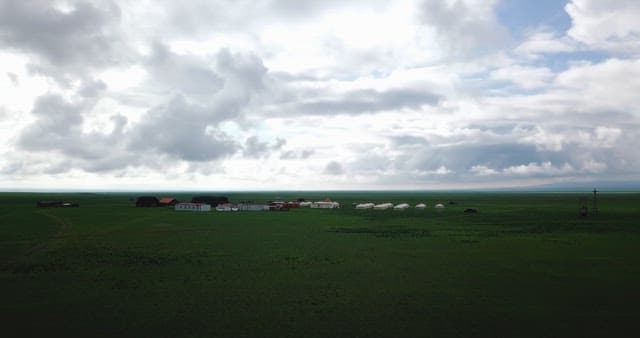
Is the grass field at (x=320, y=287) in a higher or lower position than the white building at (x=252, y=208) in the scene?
lower

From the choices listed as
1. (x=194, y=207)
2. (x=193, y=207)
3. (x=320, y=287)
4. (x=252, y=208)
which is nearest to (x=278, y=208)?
(x=252, y=208)

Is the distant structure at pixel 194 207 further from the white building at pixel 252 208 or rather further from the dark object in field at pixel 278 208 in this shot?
the dark object in field at pixel 278 208

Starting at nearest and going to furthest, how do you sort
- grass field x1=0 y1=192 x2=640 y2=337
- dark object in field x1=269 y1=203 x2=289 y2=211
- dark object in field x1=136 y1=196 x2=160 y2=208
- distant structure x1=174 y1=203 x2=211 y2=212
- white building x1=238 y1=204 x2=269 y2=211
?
grass field x1=0 y1=192 x2=640 y2=337, distant structure x1=174 y1=203 x2=211 y2=212, white building x1=238 y1=204 x2=269 y2=211, dark object in field x1=269 y1=203 x2=289 y2=211, dark object in field x1=136 y1=196 x2=160 y2=208

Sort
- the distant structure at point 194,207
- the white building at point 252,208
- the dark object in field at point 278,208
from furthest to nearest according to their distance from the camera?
1. the dark object in field at point 278,208
2. the white building at point 252,208
3. the distant structure at point 194,207

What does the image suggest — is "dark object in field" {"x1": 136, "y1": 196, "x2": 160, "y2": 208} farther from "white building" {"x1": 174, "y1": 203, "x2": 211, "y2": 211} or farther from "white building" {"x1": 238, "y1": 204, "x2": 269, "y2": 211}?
"white building" {"x1": 238, "y1": 204, "x2": 269, "y2": 211}

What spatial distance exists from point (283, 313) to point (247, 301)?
7.82 feet

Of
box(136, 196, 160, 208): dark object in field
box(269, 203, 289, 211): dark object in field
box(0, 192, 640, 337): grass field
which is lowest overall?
box(0, 192, 640, 337): grass field

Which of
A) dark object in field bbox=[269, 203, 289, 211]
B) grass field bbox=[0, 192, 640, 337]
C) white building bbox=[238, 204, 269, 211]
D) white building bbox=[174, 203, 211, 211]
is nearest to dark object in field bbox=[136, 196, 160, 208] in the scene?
white building bbox=[174, 203, 211, 211]

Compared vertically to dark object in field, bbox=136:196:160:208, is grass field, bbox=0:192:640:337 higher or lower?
lower

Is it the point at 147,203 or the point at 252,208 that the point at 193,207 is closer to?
the point at 252,208

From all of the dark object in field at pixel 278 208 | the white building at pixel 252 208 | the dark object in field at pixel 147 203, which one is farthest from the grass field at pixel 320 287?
the dark object in field at pixel 147 203

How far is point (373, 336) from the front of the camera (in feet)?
47.1

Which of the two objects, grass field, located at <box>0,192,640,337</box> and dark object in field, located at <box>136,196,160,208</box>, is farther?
dark object in field, located at <box>136,196,160,208</box>

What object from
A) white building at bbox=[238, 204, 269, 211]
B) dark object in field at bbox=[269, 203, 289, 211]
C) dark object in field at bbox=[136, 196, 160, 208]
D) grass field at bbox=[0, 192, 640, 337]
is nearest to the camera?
grass field at bbox=[0, 192, 640, 337]
